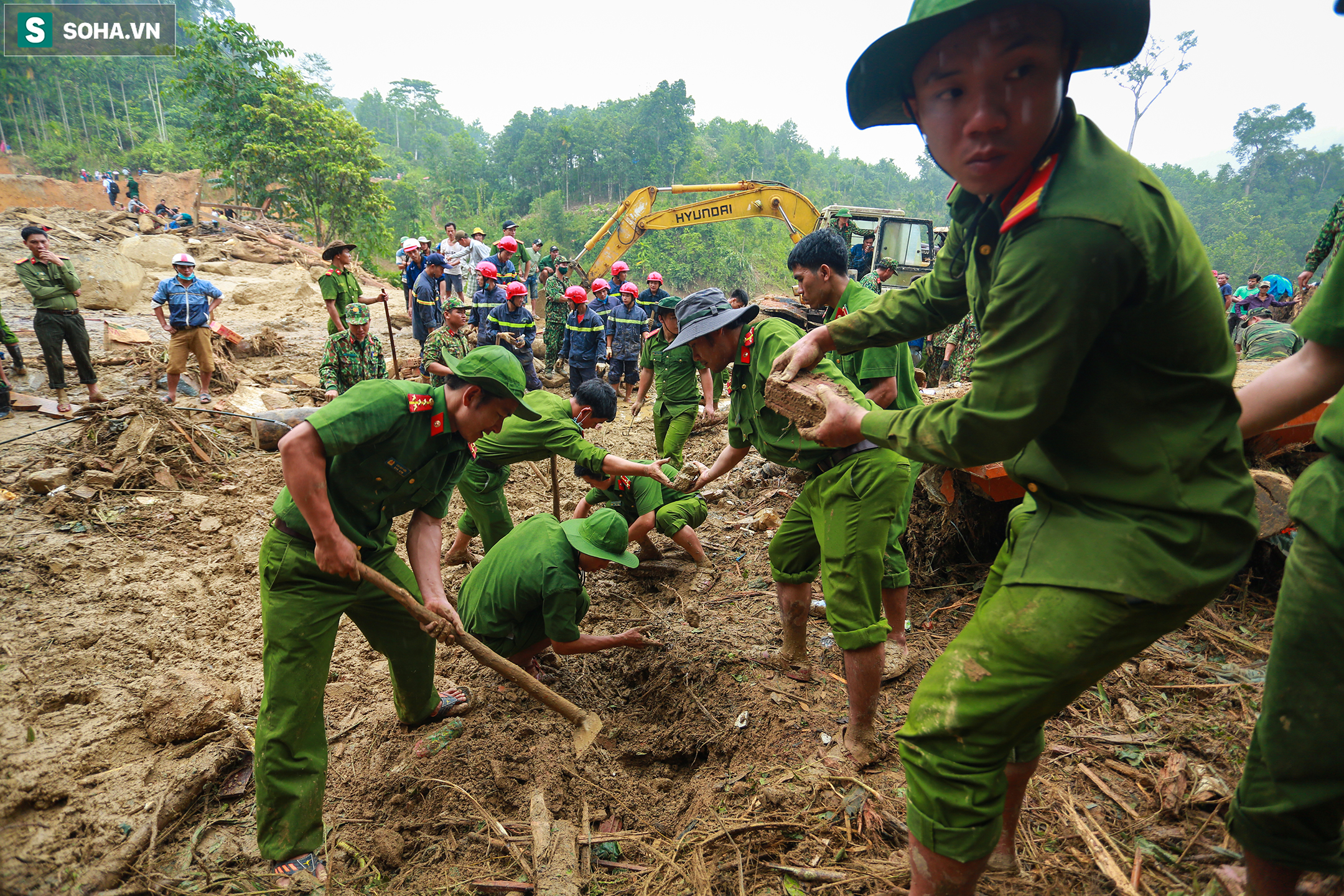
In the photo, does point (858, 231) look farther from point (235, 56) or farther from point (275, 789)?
point (235, 56)

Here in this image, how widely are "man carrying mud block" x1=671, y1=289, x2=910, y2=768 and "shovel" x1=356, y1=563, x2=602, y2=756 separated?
1.16 metres

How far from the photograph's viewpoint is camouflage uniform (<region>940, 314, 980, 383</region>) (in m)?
7.89

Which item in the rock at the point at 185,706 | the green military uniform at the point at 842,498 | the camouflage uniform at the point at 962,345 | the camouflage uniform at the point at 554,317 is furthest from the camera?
the camouflage uniform at the point at 554,317

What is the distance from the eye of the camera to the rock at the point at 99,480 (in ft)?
18.6

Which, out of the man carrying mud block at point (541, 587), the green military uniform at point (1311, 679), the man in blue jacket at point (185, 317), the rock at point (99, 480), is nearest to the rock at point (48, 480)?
the rock at point (99, 480)

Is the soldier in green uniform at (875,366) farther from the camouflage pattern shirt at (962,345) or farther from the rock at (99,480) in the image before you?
the rock at (99,480)

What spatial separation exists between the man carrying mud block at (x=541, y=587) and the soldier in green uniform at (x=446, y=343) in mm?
3864

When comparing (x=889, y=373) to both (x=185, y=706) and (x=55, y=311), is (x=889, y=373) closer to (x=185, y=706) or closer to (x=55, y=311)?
(x=185, y=706)

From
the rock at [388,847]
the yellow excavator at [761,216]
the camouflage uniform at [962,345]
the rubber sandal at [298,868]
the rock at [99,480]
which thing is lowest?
the rock at [388,847]

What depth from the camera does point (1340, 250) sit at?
4.64ft

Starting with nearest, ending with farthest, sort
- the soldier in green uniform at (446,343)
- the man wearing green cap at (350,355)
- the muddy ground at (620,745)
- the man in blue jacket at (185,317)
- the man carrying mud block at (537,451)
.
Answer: the muddy ground at (620,745)
the man carrying mud block at (537,451)
the man wearing green cap at (350,355)
the soldier in green uniform at (446,343)
the man in blue jacket at (185,317)

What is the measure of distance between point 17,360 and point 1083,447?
11.6 m

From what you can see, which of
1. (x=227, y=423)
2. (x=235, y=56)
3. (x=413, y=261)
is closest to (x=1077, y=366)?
(x=227, y=423)

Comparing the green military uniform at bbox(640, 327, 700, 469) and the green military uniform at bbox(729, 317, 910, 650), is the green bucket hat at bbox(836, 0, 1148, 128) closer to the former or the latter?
the green military uniform at bbox(729, 317, 910, 650)
